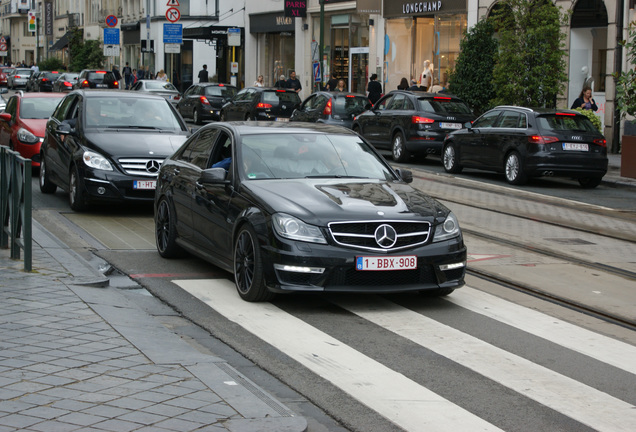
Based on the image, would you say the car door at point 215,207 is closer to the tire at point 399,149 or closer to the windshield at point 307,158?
the windshield at point 307,158

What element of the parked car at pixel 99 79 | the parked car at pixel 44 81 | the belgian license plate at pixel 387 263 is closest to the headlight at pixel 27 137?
the belgian license plate at pixel 387 263

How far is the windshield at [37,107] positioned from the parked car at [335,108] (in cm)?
923

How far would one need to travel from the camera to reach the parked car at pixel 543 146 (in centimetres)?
1869

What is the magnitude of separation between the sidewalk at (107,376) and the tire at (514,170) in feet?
41.4

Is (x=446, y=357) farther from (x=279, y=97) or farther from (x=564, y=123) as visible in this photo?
(x=279, y=97)

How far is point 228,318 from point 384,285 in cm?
124

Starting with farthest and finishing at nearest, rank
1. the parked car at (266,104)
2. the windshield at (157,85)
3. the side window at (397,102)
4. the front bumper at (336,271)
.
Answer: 1. the windshield at (157,85)
2. the parked car at (266,104)
3. the side window at (397,102)
4. the front bumper at (336,271)

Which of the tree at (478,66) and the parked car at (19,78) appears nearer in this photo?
the tree at (478,66)

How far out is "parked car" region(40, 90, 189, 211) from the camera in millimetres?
13023

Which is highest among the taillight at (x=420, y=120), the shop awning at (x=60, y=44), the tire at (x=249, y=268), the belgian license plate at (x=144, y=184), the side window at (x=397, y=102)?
the shop awning at (x=60, y=44)

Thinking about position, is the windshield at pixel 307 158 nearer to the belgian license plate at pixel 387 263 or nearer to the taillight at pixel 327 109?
the belgian license plate at pixel 387 263

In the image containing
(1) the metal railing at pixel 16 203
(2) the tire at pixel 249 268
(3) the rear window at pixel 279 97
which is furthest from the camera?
(3) the rear window at pixel 279 97

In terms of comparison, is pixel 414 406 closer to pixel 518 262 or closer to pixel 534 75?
pixel 518 262

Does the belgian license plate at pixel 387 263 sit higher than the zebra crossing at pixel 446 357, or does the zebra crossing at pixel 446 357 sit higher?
the belgian license plate at pixel 387 263
